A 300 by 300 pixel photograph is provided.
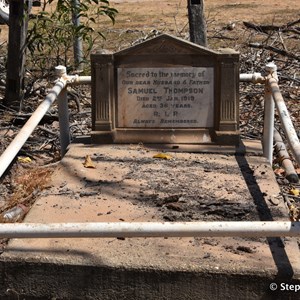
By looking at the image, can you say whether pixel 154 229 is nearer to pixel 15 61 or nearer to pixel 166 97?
pixel 166 97

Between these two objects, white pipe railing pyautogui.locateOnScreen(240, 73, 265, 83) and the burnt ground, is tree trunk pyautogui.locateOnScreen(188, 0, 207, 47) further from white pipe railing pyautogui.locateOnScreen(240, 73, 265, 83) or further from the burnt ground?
white pipe railing pyautogui.locateOnScreen(240, 73, 265, 83)

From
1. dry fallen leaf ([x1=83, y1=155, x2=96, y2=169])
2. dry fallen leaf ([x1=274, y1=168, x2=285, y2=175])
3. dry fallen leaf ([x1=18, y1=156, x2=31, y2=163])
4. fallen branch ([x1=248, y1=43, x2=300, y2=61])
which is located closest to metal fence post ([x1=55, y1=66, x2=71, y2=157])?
dry fallen leaf ([x1=18, y1=156, x2=31, y2=163])

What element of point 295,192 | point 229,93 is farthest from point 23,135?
point 295,192

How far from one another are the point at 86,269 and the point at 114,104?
8.89 feet

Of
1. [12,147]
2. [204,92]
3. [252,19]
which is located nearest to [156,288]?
[12,147]

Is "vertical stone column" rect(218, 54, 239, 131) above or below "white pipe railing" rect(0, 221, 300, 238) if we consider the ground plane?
above

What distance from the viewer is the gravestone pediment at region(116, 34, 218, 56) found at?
6371 millimetres

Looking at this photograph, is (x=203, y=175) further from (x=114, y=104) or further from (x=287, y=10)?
(x=287, y=10)

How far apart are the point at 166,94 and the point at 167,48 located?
16.3 inches

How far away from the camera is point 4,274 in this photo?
4.21 m

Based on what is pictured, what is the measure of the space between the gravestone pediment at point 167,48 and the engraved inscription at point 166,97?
148 millimetres

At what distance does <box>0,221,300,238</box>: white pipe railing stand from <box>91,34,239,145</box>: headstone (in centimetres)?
301

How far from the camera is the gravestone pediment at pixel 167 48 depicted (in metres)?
6.37

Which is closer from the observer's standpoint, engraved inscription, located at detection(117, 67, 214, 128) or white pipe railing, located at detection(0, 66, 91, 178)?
white pipe railing, located at detection(0, 66, 91, 178)
